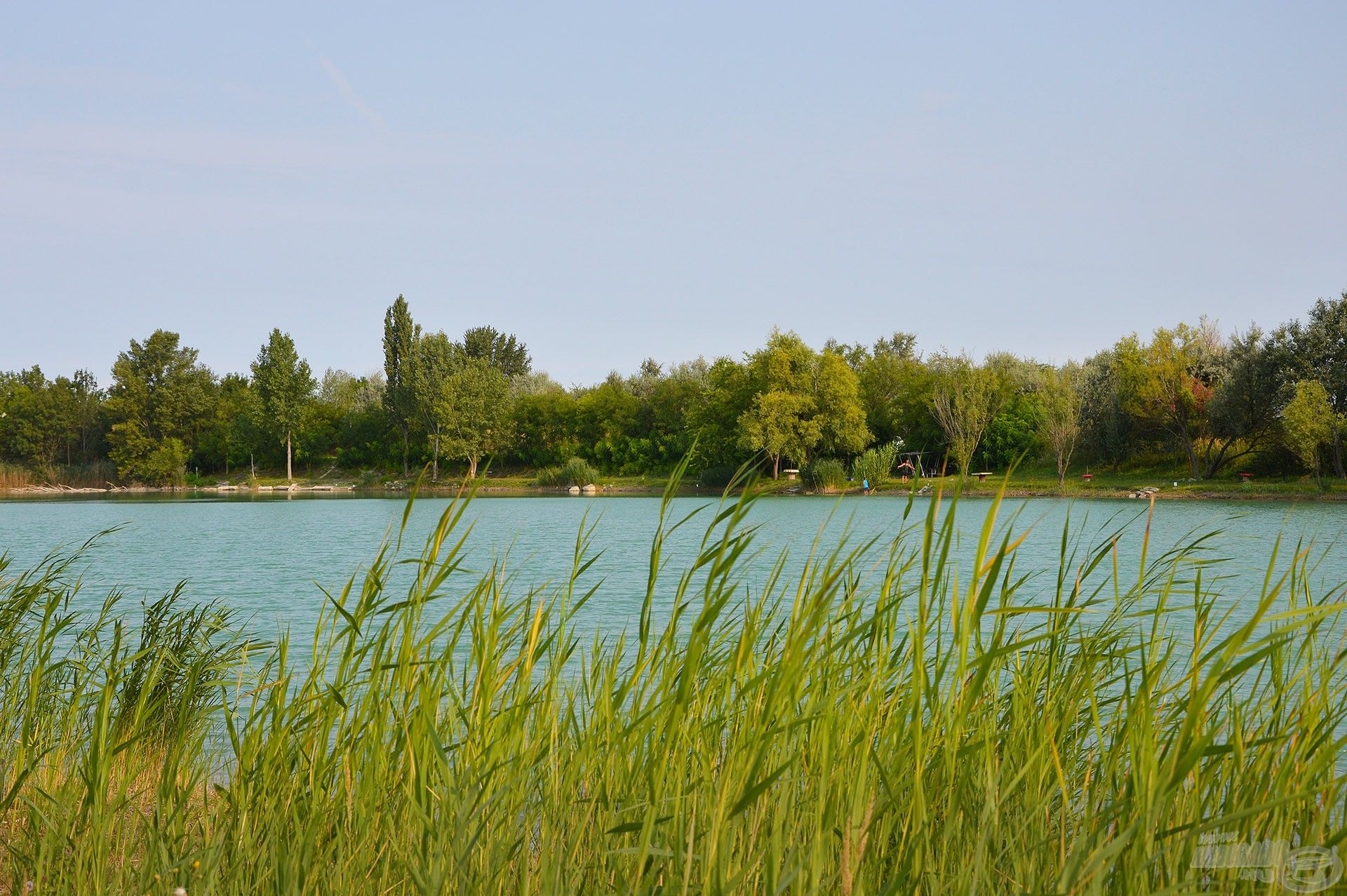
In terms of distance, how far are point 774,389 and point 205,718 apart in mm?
45259

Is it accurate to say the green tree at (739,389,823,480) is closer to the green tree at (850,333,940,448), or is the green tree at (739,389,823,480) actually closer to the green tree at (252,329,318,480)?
the green tree at (850,333,940,448)

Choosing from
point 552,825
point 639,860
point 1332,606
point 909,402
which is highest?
point 909,402

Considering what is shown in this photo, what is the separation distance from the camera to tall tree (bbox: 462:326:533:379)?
87.6m

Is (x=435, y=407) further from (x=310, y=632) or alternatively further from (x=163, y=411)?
(x=310, y=632)

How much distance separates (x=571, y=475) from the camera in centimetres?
5391

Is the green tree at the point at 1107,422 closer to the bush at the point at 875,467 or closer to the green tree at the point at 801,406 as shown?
the bush at the point at 875,467

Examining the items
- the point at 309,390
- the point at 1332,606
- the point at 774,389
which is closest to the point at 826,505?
the point at 774,389

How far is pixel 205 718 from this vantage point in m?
4.70

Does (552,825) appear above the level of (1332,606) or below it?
below

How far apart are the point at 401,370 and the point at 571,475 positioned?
52.2 ft

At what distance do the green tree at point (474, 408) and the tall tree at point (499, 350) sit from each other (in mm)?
22926

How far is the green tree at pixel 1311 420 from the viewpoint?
31078 millimetres

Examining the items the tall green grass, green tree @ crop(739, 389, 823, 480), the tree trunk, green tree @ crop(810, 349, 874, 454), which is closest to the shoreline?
green tree @ crop(739, 389, 823, 480)

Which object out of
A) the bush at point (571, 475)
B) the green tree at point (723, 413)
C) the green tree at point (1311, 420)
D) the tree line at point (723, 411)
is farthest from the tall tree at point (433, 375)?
the green tree at point (1311, 420)
